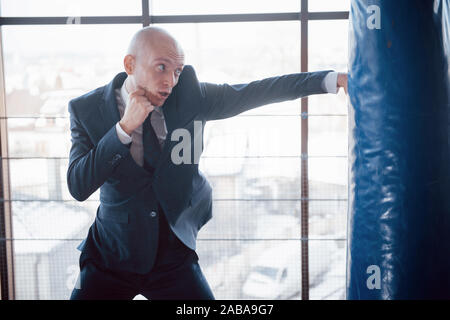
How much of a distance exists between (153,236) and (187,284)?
20 cm

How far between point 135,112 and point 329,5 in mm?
1088

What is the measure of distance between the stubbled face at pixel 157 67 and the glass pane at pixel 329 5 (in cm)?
76

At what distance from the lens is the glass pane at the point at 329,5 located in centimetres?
203

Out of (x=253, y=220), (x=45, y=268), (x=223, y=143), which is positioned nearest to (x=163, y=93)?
(x=223, y=143)

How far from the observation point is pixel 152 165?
1625 mm

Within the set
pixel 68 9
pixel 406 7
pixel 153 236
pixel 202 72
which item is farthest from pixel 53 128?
pixel 406 7

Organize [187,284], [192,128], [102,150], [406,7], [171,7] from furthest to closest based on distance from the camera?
[171,7] → [192,128] → [187,284] → [102,150] → [406,7]

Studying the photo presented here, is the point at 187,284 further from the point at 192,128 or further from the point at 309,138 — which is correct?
the point at 309,138

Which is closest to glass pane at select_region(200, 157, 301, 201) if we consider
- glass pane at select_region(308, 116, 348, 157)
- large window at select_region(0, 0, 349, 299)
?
large window at select_region(0, 0, 349, 299)

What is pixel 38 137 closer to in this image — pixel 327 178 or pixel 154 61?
pixel 154 61

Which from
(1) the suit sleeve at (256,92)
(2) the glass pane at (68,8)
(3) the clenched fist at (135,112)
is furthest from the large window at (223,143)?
(3) the clenched fist at (135,112)

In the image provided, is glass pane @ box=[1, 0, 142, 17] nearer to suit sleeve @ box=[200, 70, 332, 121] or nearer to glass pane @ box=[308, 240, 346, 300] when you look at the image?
suit sleeve @ box=[200, 70, 332, 121]

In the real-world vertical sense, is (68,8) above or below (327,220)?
above

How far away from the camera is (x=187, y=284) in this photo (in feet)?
4.99
